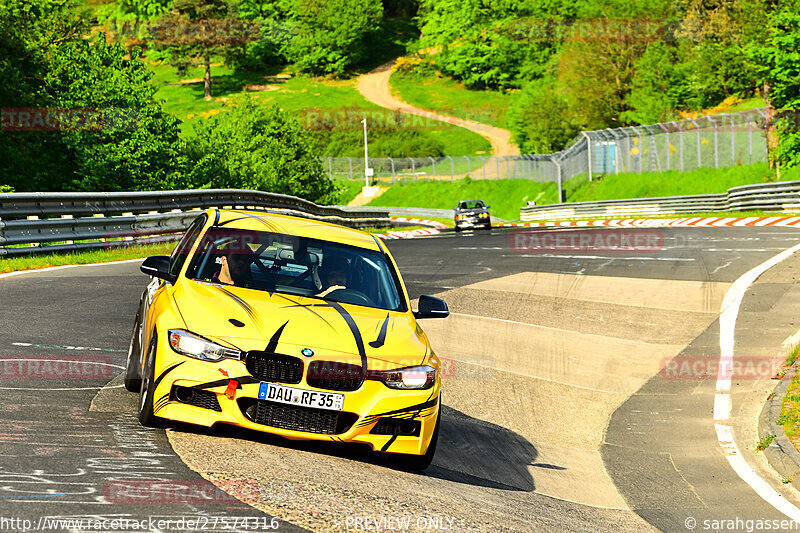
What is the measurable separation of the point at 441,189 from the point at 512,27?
50.2m

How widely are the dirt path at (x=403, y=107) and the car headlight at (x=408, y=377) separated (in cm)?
9189

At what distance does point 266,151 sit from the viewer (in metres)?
50.7

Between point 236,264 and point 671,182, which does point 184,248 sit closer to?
point 236,264

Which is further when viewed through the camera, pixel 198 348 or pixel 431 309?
pixel 431 309

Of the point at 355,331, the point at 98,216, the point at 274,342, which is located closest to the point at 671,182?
the point at 98,216

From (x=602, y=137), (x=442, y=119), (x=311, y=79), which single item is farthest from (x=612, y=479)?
(x=311, y=79)

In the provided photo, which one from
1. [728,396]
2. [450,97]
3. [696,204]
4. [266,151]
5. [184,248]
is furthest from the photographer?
[450,97]

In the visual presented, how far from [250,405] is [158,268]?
1.76 metres

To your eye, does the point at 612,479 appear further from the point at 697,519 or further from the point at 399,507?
the point at 399,507

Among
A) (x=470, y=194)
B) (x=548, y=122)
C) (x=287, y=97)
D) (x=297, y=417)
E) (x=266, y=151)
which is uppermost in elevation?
(x=297, y=417)

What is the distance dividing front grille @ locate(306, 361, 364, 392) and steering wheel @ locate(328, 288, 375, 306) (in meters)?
1.13

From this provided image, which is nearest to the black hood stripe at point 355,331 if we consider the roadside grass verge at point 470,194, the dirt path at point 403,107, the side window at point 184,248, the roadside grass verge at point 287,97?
the side window at point 184,248

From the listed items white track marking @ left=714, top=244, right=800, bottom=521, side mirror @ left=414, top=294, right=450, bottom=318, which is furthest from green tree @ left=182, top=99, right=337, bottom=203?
side mirror @ left=414, top=294, right=450, bottom=318

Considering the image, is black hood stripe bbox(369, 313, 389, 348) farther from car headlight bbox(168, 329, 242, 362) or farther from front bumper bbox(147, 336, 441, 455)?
car headlight bbox(168, 329, 242, 362)
